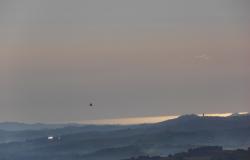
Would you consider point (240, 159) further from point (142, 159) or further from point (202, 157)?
Answer: point (142, 159)

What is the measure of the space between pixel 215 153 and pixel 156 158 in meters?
19.9

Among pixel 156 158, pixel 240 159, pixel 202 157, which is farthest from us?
pixel 156 158

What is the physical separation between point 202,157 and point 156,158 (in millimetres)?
21637

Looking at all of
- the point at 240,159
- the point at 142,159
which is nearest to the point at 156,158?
the point at 142,159

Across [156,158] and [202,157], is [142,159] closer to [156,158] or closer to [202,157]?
[156,158]

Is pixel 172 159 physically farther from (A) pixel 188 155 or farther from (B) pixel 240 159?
(B) pixel 240 159

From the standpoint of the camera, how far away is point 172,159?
584 ft

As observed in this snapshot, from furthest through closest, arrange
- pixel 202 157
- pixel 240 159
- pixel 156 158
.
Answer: pixel 156 158
pixel 202 157
pixel 240 159

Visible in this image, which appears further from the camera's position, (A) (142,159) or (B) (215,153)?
(A) (142,159)

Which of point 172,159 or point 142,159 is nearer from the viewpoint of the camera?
point 172,159

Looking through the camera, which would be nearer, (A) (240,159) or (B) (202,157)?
(A) (240,159)

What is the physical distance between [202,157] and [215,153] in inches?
294

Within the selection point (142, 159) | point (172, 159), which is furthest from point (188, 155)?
point (142, 159)

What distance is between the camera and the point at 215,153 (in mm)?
177750
